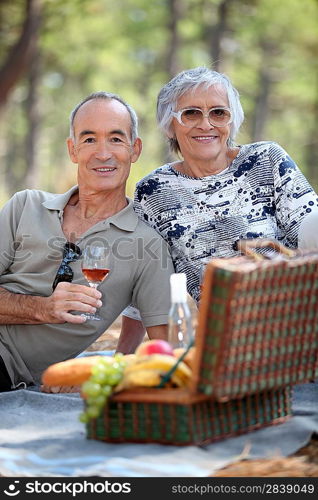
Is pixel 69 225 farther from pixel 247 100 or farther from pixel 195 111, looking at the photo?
pixel 247 100

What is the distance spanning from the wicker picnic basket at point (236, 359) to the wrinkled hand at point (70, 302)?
100 centimetres

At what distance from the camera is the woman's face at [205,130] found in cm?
452

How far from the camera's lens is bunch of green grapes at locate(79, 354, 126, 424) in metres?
2.84

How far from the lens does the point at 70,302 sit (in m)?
3.96

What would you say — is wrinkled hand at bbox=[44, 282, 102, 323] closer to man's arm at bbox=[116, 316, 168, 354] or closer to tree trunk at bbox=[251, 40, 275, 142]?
man's arm at bbox=[116, 316, 168, 354]

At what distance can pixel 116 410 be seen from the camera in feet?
9.51

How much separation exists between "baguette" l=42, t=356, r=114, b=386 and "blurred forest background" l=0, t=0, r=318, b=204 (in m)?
9.65

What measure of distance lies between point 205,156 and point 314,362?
1767 mm

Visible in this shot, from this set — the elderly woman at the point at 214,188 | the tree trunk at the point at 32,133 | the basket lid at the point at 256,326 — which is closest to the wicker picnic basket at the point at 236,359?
the basket lid at the point at 256,326

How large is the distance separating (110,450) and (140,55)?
2995cm

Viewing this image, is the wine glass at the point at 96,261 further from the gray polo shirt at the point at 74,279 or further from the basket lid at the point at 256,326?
the basket lid at the point at 256,326
